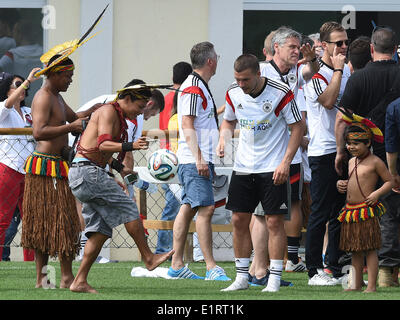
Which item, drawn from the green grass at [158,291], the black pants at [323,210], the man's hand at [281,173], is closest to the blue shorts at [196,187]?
the green grass at [158,291]

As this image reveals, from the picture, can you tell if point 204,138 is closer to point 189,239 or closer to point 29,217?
point 29,217

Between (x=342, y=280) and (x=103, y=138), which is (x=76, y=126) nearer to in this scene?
(x=103, y=138)

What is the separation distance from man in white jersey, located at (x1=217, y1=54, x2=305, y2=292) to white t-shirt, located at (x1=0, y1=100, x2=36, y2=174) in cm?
356

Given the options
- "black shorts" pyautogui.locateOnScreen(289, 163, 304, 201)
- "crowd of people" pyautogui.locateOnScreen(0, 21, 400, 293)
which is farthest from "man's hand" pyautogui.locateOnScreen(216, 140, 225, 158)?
"black shorts" pyautogui.locateOnScreen(289, 163, 304, 201)

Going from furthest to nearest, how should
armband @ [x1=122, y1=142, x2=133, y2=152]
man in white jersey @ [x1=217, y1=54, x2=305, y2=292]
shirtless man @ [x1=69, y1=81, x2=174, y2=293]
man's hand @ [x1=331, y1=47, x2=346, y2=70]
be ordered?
man's hand @ [x1=331, y1=47, x2=346, y2=70]
man in white jersey @ [x1=217, y1=54, x2=305, y2=292]
shirtless man @ [x1=69, y1=81, x2=174, y2=293]
armband @ [x1=122, y1=142, x2=133, y2=152]

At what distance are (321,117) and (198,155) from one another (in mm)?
1117

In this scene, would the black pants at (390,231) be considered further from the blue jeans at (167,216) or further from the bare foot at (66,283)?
the blue jeans at (167,216)

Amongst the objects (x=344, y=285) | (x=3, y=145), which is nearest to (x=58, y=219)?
(x=344, y=285)

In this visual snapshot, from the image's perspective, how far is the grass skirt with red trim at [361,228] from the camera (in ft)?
27.2

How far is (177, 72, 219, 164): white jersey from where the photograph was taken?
30.5 feet

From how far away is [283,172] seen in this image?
26.5ft

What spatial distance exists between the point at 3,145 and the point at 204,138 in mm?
2891

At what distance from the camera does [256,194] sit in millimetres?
8344

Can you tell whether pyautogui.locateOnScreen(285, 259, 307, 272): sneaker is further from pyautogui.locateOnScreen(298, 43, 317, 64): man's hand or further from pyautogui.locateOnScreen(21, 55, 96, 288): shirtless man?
pyautogui.locateOnScreen(21, 55, 96, 288): shirtless man
